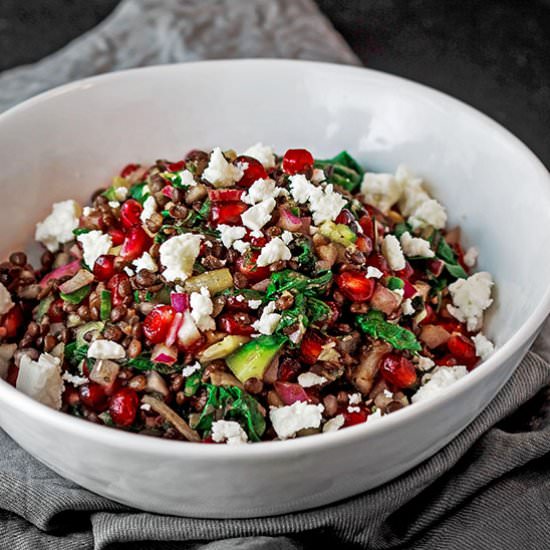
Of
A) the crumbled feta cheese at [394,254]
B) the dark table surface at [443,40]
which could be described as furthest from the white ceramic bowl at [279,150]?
the dark table surface at [443,40]

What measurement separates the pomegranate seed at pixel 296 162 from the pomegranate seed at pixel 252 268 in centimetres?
37

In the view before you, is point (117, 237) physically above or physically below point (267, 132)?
above

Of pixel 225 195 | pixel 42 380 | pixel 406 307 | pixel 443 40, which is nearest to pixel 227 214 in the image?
pixel 225 195

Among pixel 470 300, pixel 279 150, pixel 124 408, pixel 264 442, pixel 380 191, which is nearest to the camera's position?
pixel 264 442

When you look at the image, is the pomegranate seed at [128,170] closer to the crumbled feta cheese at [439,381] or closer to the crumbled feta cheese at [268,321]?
the crumbled feta cheese at [268,321]

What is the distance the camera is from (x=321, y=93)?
306 centimetres

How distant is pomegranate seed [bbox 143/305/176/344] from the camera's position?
2133 mm

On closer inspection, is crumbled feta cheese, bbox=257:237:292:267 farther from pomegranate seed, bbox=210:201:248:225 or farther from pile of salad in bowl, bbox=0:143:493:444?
pomegranate seed, bbox=210:201:248:225

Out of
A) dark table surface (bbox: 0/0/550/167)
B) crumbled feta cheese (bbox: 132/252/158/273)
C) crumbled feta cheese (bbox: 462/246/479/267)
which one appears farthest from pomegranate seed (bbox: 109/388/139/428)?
dark table surface (bbox: 0/0/550/167)

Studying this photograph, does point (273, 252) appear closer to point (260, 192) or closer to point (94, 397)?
point (260, 192)

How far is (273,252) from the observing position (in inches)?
85.4

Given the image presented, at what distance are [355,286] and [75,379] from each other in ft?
2.36

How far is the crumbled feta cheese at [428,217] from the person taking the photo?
8.88 ft

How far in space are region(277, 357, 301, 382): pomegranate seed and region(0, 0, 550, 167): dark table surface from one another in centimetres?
244
